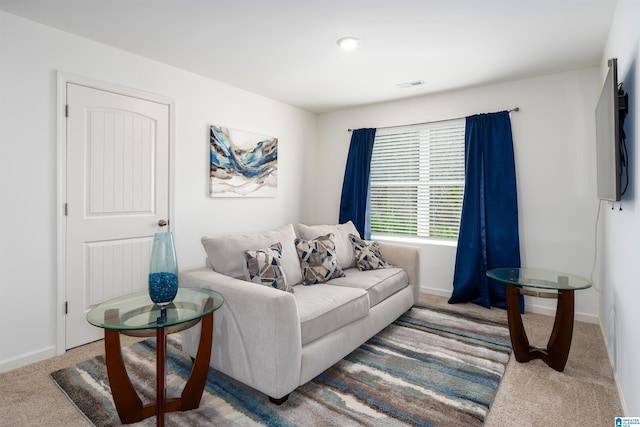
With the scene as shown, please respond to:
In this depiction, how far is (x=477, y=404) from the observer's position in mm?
2004

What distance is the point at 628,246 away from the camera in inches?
74.9

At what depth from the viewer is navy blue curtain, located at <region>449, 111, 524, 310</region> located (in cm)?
368

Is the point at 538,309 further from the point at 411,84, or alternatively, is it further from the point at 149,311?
the point at 149,311

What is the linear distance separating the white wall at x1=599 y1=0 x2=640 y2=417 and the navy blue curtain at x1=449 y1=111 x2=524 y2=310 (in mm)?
1122

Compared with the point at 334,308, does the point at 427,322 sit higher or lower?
lower

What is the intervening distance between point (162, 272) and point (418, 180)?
133 inches

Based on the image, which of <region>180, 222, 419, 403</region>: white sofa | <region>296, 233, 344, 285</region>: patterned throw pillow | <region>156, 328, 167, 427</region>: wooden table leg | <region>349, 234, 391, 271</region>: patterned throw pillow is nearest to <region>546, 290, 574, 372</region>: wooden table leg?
<region>180, 222, 419, 403</region>: white sofa

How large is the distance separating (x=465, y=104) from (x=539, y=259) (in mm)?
1849

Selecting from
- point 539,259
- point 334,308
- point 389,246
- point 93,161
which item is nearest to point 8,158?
point 93,161

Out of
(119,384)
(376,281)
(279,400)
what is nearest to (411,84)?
(376,281)

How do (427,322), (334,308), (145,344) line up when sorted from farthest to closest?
(427,322) < (145,344) < (334,308)

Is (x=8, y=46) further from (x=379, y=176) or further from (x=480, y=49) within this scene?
(x=379, y=176)

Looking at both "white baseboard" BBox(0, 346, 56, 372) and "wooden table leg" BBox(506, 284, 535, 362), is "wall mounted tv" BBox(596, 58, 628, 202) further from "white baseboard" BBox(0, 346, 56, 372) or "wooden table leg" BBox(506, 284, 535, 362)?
"white baseboard" BBox(0, 346, 56, 372)

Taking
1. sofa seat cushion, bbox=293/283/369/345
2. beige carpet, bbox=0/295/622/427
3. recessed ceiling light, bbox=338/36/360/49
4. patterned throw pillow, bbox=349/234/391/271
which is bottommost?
beige carpet, bbox=0/295/622/427
